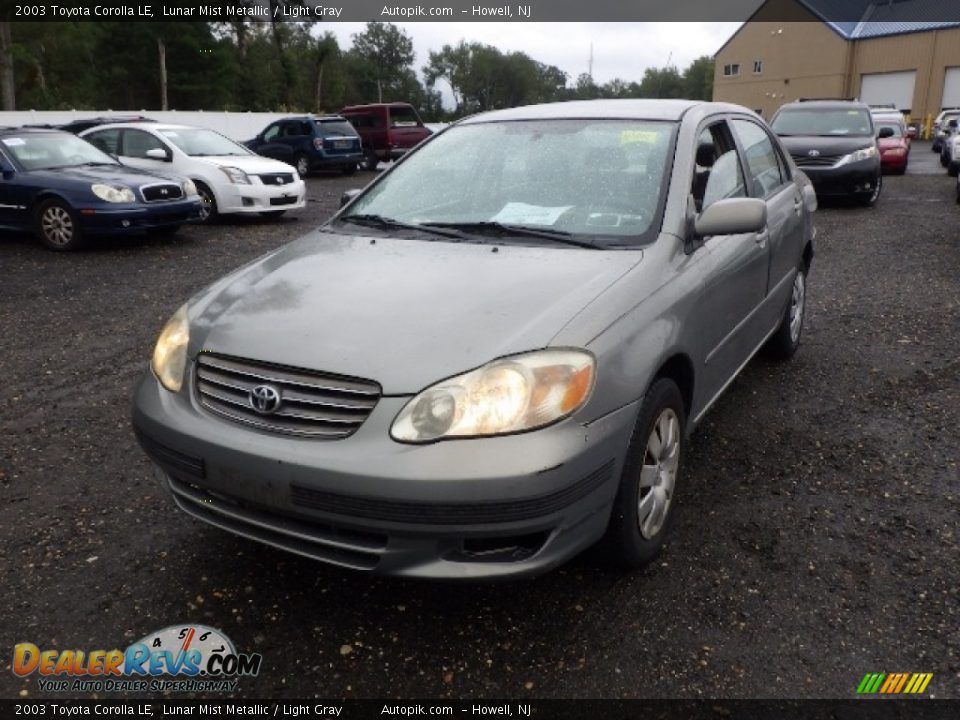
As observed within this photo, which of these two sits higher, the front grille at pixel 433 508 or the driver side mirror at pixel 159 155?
the driver side mirror at pixel 159 155

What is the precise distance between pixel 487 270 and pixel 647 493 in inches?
39.1

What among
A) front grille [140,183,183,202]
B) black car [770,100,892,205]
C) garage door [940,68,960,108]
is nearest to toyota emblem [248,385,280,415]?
front grille [140,183,183,202]

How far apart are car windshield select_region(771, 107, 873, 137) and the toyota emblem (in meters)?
12.7

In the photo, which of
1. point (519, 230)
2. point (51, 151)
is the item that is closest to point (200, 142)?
point (51, 151)

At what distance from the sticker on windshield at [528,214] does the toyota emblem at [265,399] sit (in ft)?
4.37

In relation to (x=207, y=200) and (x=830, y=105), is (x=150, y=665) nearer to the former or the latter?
(x=207, y=200)

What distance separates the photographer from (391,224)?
3.45m

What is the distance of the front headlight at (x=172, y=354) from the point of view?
8.71 ft

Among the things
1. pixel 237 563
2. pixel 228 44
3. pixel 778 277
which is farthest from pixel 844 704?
pixel 228 44

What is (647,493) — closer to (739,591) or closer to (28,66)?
(739,591)

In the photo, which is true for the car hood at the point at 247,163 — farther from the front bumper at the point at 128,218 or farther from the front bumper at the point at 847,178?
the front bumper at the point at 847,178

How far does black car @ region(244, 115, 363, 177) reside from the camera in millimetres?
19203

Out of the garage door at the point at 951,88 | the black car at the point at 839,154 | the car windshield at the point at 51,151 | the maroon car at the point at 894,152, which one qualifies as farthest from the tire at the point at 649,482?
the garage door at the point at 951,88

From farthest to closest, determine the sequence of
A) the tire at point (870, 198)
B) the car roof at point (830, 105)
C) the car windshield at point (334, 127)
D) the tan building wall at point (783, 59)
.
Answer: the tan building wall at point (783, 59), the car windshield at point (334, 127), the car roof at point (830, 105), the tire at point (870, 198)
